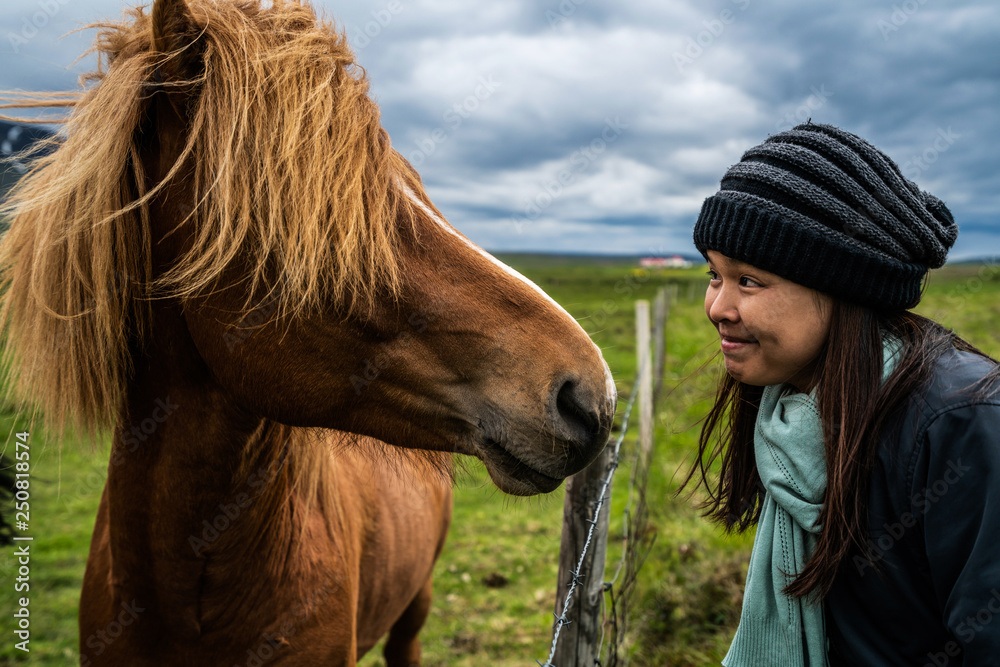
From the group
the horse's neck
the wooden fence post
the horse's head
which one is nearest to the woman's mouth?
the horse's head

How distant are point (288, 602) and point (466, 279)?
130 centimetres

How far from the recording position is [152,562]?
72.7 inches

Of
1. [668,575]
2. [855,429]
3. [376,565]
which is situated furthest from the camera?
[668,575]

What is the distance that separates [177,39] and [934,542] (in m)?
2.14

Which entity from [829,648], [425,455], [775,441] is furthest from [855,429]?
[425,455]

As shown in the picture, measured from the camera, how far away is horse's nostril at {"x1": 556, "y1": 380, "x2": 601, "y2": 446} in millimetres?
1537

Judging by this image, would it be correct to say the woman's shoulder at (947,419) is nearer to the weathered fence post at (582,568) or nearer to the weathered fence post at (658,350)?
the weathered fence post at (582,568)

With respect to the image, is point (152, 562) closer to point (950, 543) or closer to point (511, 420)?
point (511, 420)

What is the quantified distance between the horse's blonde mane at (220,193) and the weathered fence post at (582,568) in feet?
3.65

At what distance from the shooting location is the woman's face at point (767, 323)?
60.3 inches

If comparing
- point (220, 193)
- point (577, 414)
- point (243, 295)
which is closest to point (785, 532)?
point (577, 414)

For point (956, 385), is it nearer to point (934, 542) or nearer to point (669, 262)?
point (934, 542)

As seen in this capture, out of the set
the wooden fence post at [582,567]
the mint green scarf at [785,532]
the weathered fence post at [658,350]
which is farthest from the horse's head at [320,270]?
the weathered fence post at [658,350]

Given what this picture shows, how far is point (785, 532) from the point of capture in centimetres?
160
